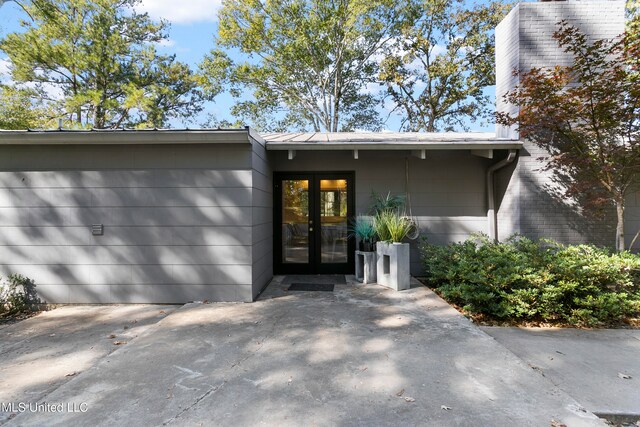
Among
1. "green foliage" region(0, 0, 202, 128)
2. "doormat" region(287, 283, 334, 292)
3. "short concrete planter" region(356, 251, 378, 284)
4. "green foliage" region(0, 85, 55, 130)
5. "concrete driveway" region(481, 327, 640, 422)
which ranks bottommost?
"concrete driveway" region(481, 327, 640, 422)

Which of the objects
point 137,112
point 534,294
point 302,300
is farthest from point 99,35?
point 534,294

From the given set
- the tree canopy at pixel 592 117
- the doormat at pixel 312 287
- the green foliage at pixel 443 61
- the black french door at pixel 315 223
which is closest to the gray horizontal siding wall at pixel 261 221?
the black french door at pixel 315 223

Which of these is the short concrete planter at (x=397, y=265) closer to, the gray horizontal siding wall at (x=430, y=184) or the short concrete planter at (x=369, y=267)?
the short concrete planter at (x=369, y=267)

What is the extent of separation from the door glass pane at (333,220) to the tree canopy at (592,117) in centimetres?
321

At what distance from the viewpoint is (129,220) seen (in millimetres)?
4516

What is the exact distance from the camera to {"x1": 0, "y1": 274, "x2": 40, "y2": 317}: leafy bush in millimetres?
4301

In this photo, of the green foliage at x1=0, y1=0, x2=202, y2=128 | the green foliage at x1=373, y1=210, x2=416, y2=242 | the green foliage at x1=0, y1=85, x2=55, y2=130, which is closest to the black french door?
the green foliage at x1=373, y1=210, x2=416, y2=242

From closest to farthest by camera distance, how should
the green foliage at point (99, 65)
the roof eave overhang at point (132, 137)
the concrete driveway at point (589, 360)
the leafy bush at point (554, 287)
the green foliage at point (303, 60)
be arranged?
1. the concrete driveway at point (589, 360)
2. the leafy bush at point (554, 287)
3. the roof eave overhang at point (132, 137)
4. the green foliage at point (99, 65)
5. the green foliage at point (303, 60)

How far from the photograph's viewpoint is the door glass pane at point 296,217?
247 inches

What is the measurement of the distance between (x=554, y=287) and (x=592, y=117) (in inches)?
102

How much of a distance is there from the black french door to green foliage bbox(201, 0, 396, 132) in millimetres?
10541

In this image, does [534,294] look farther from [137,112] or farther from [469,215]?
[137,112]

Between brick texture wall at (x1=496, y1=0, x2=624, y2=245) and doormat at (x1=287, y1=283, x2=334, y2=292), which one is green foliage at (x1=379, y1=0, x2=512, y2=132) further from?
doormat at (x1=287, y1=283, x2=334, y2=292)

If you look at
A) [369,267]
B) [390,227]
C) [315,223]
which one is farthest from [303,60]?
[369,267]
